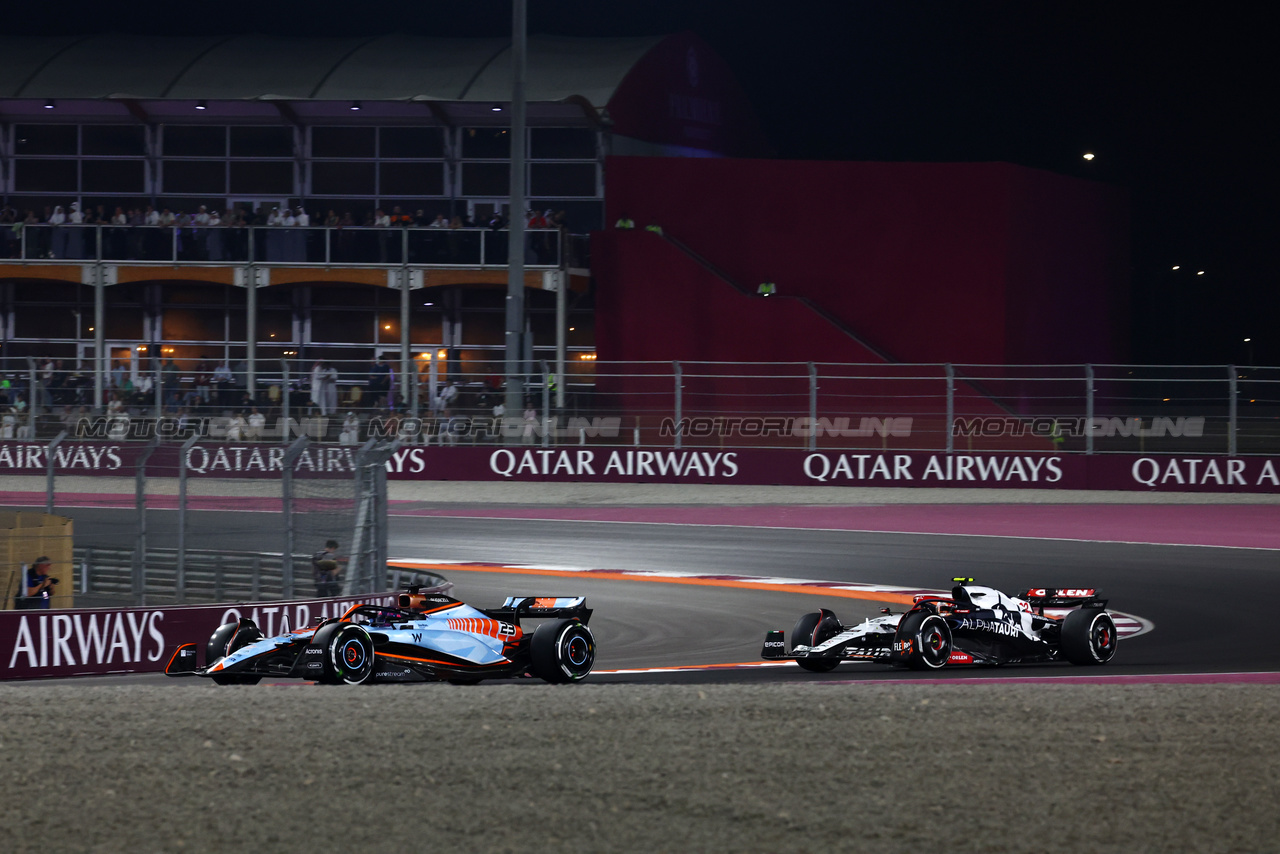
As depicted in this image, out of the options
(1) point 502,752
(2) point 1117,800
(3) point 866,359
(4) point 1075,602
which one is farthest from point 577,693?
(3) point 866,359

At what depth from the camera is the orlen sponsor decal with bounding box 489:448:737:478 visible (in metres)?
26.5

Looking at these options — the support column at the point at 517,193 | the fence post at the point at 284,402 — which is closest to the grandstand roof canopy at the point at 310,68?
the support column at the point at 517,193

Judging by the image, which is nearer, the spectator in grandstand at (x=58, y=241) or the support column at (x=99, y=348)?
the support column at (x=99, y=348)

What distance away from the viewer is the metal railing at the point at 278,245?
33719 mm

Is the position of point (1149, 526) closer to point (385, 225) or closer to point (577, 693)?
point (577, 693)

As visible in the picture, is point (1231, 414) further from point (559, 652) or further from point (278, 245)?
point (278, 245)

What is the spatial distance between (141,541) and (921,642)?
613 cm

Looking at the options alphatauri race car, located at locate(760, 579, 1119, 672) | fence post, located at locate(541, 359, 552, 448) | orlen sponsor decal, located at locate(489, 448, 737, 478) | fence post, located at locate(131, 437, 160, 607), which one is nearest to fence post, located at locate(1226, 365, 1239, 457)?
orlen sponsor decal, located at locate(489, 448, 737, 478)

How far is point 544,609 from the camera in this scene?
1009cm

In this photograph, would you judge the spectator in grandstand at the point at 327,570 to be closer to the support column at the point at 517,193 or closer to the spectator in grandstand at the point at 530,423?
the spectator in grandstand at the point at 530,423

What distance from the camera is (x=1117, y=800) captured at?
6.15 meters

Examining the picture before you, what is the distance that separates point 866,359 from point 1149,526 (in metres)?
11.4

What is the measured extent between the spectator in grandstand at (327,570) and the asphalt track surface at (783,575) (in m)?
0.58

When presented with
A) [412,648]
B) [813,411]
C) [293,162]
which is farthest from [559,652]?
[293,162]
